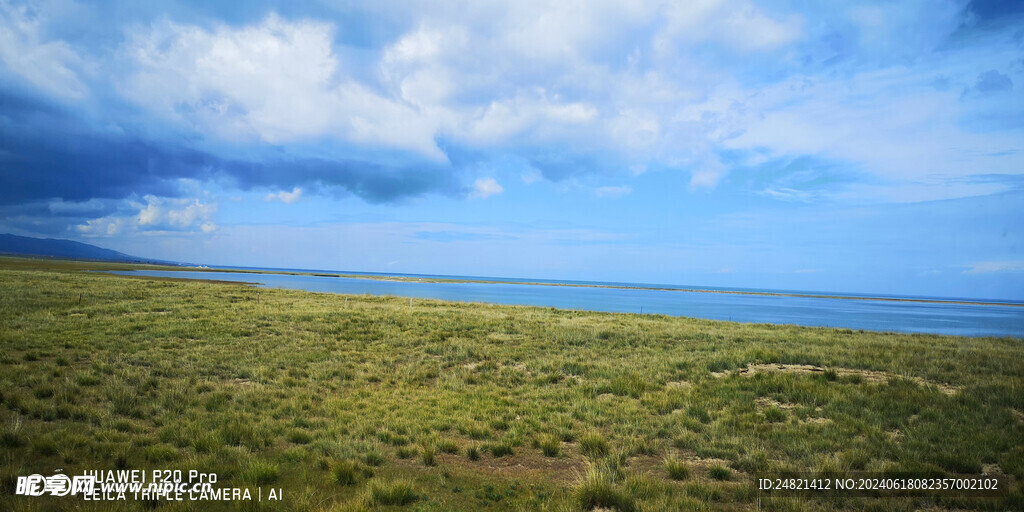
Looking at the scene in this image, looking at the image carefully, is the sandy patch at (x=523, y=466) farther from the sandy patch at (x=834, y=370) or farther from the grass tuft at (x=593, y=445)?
the sandy patch at (x=834, y=370)

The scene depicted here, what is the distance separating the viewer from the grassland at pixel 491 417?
6.62 metres

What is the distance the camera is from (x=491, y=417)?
415 inches

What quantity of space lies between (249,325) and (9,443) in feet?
51.5

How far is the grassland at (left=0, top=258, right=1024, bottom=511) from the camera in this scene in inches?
261

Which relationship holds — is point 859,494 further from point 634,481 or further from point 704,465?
point 634,481

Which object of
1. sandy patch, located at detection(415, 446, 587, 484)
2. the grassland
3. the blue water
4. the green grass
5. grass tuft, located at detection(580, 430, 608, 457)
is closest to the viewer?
the grassland

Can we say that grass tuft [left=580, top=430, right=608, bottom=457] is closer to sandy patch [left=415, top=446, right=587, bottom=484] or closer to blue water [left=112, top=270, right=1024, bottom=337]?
sandy patch [left=415, top=446, right=587, bottom=484]

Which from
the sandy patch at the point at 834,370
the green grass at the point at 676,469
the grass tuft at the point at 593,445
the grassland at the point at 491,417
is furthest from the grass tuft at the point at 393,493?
the sandy patch at the point at 834,370

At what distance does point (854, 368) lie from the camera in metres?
15.4

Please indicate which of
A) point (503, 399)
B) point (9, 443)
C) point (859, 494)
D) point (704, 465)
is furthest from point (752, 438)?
point (9, 443)

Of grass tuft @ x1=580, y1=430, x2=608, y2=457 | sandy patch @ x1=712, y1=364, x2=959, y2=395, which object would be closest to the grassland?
grass tuft @ x1=580, y1=430, x2=608, y2=457

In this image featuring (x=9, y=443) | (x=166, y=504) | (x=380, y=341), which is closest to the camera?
(x=166, y=504)

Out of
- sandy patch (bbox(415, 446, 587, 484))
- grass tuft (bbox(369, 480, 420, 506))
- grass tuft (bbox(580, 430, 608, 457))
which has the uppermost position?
grass tuft (bbox(369, 480, 420, 506))

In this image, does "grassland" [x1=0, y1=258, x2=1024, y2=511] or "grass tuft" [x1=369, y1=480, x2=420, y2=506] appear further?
"grassland" [x1=0, y1=258, x2=1024, y2=511]
